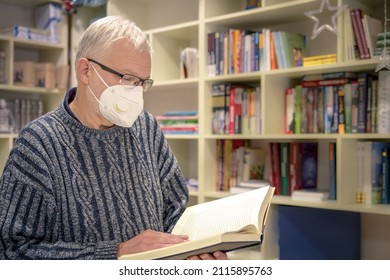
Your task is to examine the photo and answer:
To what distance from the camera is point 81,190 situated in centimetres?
119

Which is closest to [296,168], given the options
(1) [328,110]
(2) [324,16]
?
(1) [328,110]

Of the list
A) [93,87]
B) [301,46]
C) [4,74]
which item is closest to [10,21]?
[4,74]

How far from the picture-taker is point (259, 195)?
1.18 metres

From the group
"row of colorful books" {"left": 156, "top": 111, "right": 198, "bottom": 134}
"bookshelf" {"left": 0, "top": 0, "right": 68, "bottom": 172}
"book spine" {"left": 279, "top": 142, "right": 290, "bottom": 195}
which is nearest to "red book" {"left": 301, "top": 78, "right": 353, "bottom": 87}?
"book spine" {"left": 279, "top": 142, "right": 290, "bottom": 195}

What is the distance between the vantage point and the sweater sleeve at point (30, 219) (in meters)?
1.09

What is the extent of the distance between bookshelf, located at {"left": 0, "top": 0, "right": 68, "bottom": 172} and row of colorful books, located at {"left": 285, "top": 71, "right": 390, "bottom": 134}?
190 cm

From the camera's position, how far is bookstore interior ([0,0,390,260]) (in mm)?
2264

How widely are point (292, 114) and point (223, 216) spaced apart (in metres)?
1.52

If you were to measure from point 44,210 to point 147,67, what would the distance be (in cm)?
44

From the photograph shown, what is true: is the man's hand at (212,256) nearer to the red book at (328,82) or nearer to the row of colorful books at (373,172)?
the row of colorful books at (373,172)

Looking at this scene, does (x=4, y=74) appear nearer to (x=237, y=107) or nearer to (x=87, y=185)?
(x=237, y=107)

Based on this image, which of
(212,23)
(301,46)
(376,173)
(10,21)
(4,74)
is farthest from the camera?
(10,21)

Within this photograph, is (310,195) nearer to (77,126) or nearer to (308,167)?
(308,167)
